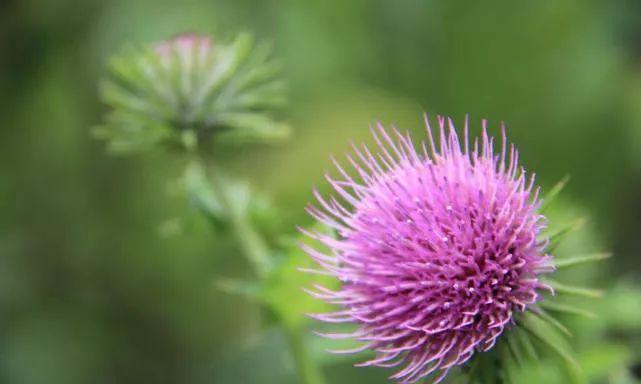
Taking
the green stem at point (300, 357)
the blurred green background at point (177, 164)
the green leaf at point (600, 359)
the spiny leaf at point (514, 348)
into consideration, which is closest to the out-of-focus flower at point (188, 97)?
the green stem at point (300, 357)

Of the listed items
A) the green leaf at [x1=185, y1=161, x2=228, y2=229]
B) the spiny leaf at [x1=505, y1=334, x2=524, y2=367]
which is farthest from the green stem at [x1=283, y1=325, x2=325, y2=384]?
the spiny leaf at [x1=505, y1=334, x2=524, y2=367]

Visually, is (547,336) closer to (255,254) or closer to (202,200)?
(255,254)

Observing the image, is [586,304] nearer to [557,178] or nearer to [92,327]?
[557,178]

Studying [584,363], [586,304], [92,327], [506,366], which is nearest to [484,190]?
[506,366]

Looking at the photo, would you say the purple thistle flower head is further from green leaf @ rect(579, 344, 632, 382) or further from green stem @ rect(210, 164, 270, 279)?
green leaf @ rect(579, 344, 632, 382)

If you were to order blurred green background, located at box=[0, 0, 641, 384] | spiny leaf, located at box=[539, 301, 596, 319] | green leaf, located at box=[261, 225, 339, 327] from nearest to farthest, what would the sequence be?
spiny leaf, located at box=[539, 301, 596, 319] < green leaf, located at box=[261, 225, 339, 327] < blurred green background, located at box=[0, 0, 641, 384]

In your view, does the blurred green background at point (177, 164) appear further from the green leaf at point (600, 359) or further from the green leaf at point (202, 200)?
the green leaf at point (600, 359)
